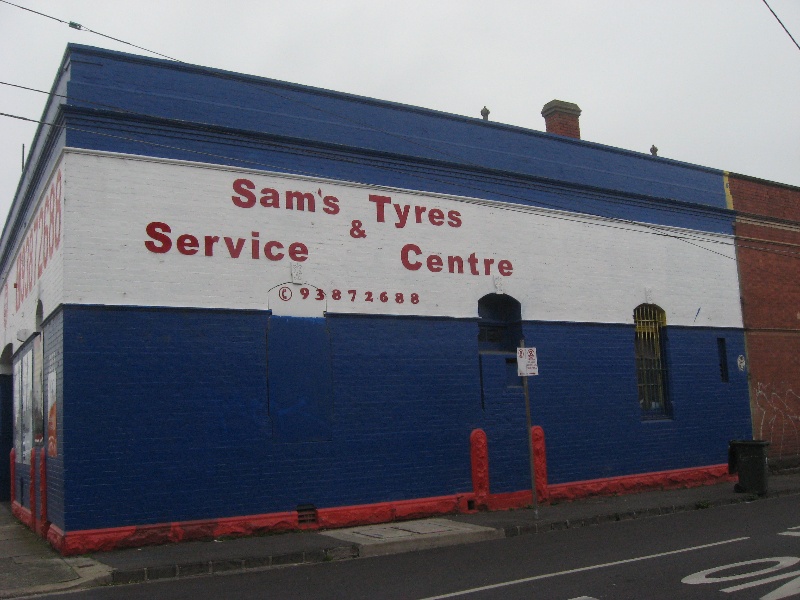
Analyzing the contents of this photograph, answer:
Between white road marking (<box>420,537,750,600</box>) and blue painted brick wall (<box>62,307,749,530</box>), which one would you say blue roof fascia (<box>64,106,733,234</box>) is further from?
white road marking (<box>420,537,750,600</box>)

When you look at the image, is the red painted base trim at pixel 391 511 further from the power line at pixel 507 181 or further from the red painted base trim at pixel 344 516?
the power line at pixel 507 181

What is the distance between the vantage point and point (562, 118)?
59.6 feet

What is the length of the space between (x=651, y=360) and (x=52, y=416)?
1173 cm

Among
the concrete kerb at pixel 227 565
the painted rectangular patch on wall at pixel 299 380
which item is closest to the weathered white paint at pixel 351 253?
the painted rectangular patch on wall at pixel 299 380

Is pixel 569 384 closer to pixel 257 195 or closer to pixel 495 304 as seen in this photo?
pixel 495 304

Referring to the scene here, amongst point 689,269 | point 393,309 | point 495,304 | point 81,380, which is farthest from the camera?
point 689,269

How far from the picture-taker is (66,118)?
11.1 m

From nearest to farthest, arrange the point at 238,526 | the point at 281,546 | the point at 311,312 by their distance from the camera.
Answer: the point at 281,546
the point at 238,526
the point at 311,312

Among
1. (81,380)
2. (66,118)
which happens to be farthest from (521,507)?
(66,118)

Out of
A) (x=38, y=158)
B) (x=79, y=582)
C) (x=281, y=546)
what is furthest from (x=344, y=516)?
(x=38, y=158)

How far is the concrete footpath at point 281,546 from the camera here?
905cm

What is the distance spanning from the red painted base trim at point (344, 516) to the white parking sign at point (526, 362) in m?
2.55

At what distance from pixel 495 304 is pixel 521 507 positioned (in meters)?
3.77

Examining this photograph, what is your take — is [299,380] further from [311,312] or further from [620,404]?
[620,404]
